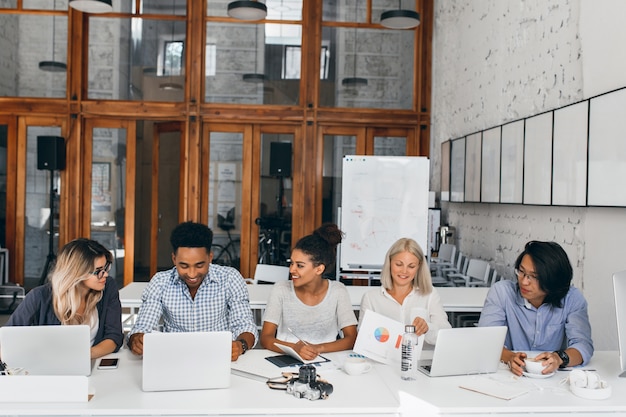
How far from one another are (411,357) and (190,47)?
6.73 meters

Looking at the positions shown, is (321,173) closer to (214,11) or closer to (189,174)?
(189,174)

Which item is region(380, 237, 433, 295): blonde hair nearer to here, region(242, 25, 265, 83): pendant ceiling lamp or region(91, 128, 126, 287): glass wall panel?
region(242, 25, 265, 83): pendant ceiling lamp

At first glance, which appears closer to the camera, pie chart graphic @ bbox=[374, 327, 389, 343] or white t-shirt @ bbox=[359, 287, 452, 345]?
pie chart graphic @ bbox=[374, 327, 389, 343]

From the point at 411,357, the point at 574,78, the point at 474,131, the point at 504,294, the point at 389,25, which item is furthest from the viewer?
the point at 389,25

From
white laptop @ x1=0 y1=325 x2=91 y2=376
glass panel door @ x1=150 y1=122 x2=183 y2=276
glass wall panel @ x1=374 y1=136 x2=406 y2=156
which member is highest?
glass wall panel @ x1=374 y1=136 x2=406 y2=156

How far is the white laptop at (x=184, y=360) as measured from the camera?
96.0 inches

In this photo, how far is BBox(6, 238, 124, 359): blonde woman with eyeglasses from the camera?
2984mm

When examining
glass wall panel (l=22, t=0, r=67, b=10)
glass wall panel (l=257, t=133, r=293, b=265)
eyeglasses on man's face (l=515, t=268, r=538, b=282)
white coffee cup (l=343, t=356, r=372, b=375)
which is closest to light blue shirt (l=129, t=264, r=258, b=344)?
white coffee cup (l=343, t=356, r=372, b=375)

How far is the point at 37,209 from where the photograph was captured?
28.1 feet

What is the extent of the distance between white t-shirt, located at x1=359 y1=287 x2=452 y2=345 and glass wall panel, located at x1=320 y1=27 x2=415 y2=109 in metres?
5.41

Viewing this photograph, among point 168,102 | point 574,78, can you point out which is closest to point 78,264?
point 574,78

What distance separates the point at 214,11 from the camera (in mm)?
8609

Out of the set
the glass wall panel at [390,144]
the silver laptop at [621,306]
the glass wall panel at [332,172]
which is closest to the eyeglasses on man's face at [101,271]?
the silver laptop at [621,306]

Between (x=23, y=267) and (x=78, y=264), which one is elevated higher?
(x=78, y=264)
